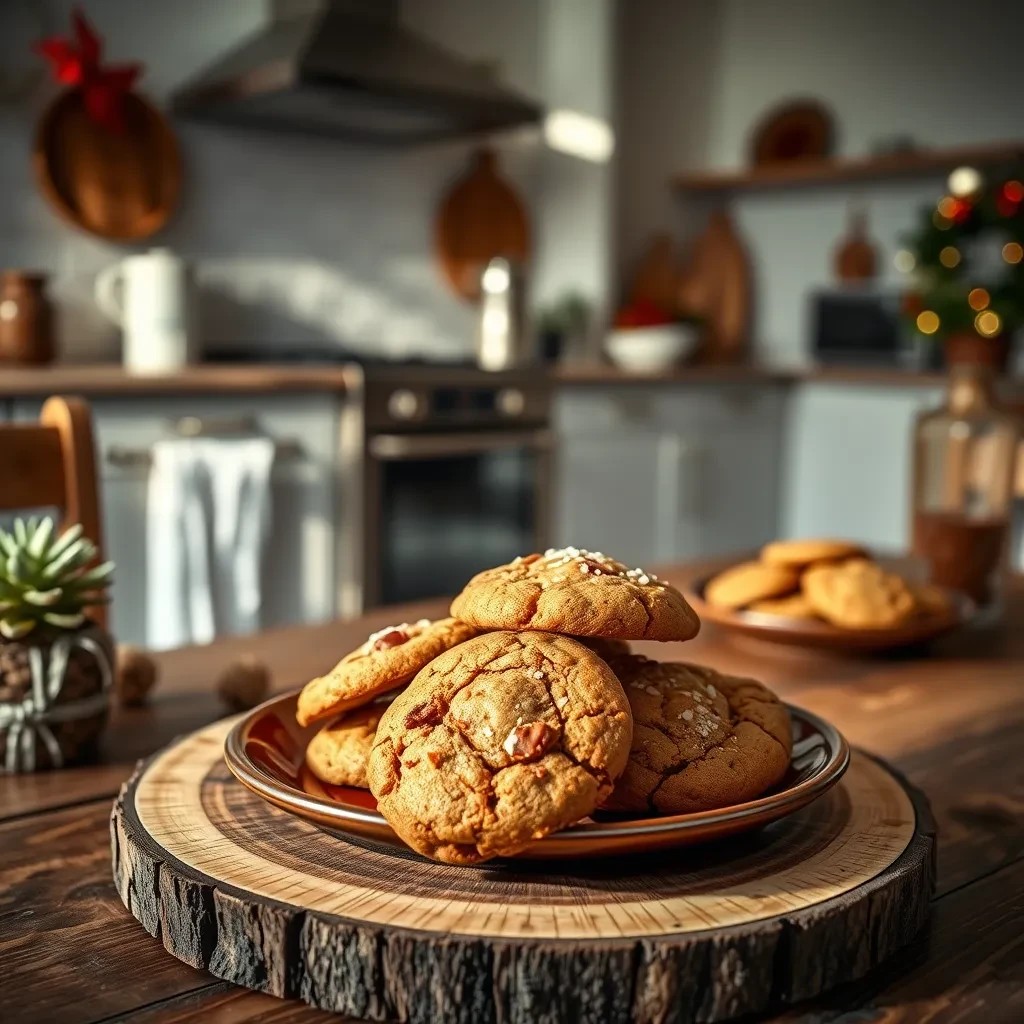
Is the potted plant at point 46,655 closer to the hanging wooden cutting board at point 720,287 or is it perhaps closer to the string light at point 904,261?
the string light at point 904,261

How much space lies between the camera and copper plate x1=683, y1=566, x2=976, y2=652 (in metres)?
1.20

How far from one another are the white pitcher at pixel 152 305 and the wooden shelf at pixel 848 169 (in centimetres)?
220

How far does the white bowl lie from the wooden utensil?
150cm

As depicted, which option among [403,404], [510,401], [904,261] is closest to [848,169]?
[904,261]

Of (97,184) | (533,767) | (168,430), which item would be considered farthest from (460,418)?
(533,767)

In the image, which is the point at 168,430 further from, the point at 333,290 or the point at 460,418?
the point at 333,290

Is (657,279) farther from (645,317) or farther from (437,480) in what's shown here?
(437,480)

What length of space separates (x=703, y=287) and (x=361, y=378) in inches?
84.2

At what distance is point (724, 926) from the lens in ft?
1.84

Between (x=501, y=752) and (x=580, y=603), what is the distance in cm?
10

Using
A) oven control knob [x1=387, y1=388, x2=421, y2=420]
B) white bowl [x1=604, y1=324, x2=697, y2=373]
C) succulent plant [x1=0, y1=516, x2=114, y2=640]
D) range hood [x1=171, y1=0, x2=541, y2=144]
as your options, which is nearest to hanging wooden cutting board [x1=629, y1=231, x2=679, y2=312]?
white bowl [x1=604, y1=324, x2=697, y2=373]

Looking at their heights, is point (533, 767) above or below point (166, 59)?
below

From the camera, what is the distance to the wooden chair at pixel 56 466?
1.35 metres

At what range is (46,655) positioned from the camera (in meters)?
0.85
